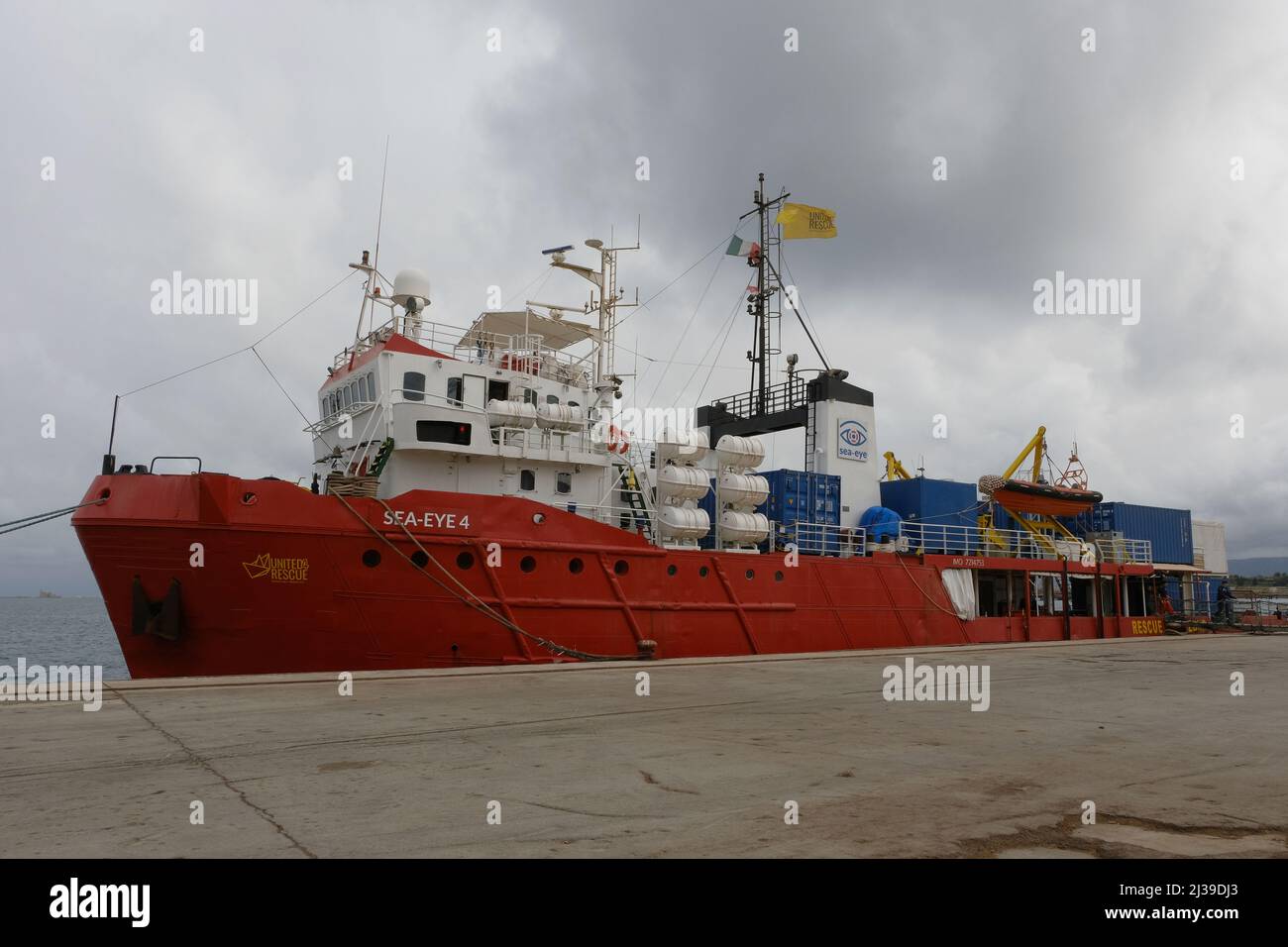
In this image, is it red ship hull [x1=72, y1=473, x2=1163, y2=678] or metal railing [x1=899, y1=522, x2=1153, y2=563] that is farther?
metal railing [x1=899, y1=522, x2=1153, y2=563]

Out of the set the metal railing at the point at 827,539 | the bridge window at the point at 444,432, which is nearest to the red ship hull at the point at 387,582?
the bridge window at the point at 444,432

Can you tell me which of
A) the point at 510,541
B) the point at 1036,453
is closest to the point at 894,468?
the point at 1036,453

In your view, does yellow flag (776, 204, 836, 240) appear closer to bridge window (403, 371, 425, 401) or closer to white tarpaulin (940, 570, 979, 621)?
white tarpaulin (940, 570, 979, 621)

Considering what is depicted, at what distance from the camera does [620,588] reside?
1620 centimetres

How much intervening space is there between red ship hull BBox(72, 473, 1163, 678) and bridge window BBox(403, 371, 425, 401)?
280 centimetres

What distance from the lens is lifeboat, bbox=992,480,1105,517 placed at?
24922 mm

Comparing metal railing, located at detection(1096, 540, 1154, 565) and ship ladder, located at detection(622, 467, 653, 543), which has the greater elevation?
ship ladder, located at detection(622, 467, 653, 543)

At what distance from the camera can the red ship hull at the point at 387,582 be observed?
12672mm

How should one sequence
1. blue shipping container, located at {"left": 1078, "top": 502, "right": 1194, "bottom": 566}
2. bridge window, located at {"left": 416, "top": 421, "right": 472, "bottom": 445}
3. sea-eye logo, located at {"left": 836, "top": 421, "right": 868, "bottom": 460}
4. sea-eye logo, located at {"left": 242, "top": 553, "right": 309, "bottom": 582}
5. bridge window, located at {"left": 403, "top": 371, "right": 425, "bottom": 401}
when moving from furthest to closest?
blue shipping container, located at {"left": 1078, "top": 502, "right": 1194, "bottom": 566} → sea-eye logo, located at {"left": 836, "top": 421, "right": 868, "bottom": 460} → bridge window, located at {"left": 403, "top": 371, "right": 425, "bottom": 401} → bridge window, located at {"left": 416, "top": 421, "right": 472, "bottom": 445} → sea-eye logo, located at {"left": 242, "top": 553, "right": 309, "bottom": 582}

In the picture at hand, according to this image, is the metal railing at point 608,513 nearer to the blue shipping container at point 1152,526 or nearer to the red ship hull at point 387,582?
the red ship hull at point 387,582

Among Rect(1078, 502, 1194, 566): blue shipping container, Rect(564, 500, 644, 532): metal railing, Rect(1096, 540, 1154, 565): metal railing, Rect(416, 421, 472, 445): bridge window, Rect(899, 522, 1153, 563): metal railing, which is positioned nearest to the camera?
Rect(416, 421, 472, 445): bridge window

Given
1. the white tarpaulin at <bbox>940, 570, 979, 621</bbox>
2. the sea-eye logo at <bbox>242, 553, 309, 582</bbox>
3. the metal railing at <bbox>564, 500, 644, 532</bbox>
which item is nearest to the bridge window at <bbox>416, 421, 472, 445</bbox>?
the metal railing at <bbox>564, 500, 644, 532</bbox>
